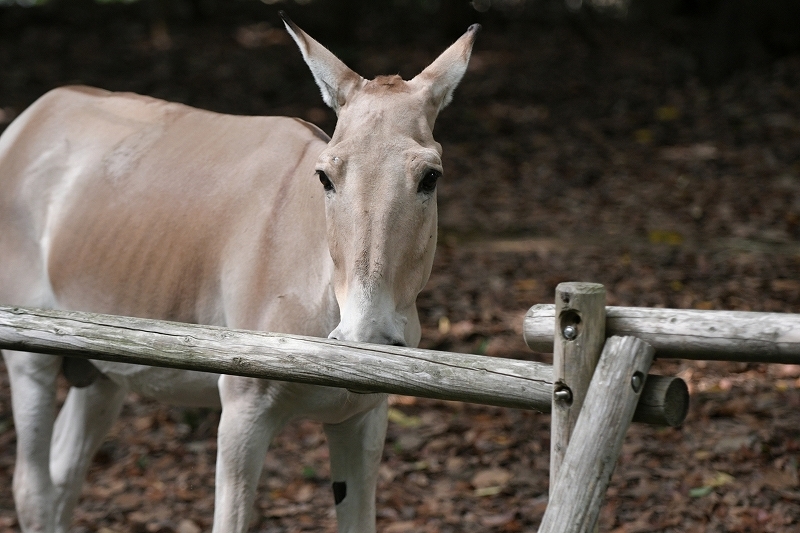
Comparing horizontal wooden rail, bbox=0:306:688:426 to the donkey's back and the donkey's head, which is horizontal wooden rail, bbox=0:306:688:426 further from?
the donkey's back

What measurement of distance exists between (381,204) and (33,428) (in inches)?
92.0

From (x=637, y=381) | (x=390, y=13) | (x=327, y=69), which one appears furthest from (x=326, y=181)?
(x=390, y=13)

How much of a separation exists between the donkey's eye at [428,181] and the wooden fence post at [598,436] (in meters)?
0.88

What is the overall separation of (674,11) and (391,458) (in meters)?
10.9

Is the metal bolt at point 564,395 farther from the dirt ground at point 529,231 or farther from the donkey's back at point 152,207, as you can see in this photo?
the dirt ground at point 529,231

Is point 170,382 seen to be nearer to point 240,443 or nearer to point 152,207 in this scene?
point 240,443

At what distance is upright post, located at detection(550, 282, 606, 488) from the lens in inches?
91.9

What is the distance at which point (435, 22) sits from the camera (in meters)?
15.4

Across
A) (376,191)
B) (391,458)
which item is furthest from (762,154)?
(376,191)

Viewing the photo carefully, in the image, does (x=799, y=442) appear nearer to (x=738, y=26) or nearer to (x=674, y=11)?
(x=738, y=26)

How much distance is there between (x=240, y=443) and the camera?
3.35 m

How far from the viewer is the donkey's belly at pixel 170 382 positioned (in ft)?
12.2

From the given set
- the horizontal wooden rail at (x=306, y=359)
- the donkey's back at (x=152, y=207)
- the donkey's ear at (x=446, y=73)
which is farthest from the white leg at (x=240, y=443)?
the donkey's ear at (x=446, y=73)

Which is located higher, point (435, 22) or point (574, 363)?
point (435, 22)
